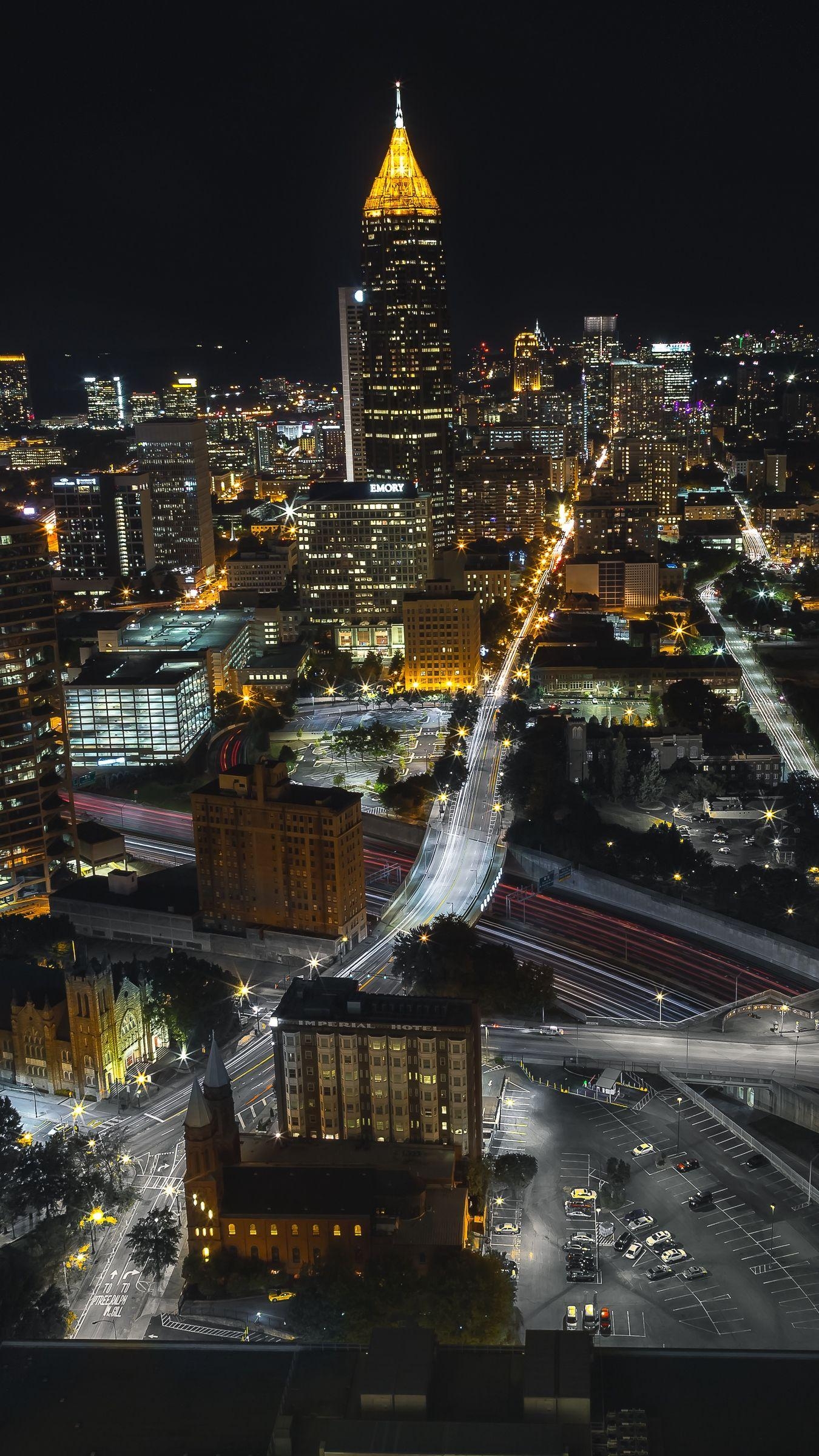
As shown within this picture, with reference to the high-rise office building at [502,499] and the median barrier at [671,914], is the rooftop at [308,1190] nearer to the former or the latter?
the median barrier at [671,914]

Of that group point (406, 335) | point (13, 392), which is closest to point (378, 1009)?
point (406, 335)

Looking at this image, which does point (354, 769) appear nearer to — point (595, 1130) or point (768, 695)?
point (768, 695)

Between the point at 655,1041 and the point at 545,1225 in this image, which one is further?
the point at 655,1041

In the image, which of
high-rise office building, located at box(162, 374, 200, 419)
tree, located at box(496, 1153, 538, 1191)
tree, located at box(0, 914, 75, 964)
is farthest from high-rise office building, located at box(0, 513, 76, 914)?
high-rise office building, located at box(162, 374, 200, 419)

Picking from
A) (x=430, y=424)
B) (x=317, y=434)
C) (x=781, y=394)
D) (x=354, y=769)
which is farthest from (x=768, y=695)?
(x=781, y=394)

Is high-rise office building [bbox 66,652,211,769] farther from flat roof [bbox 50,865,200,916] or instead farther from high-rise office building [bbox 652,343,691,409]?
high-rise office building [bbox 652,343,691,409]

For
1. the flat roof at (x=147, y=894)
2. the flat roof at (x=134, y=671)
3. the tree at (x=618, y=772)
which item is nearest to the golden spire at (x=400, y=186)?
the flat roof at (x=134, y=671)
